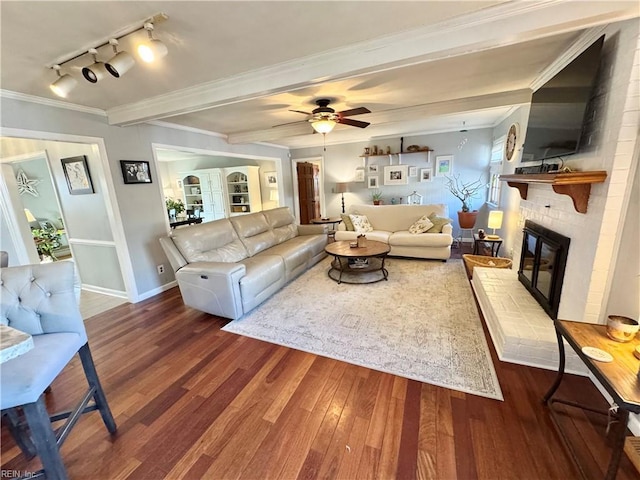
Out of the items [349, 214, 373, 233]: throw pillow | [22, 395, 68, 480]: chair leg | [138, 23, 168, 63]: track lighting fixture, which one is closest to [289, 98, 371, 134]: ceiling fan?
[138, 23, 168, 63]: track lighting fixture

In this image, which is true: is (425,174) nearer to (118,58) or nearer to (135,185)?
(135,185)

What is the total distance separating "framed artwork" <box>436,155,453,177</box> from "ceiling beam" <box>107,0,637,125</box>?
13.7 feet

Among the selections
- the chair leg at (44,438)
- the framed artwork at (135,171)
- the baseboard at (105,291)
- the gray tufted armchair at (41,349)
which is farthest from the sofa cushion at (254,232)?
the chair leg at (44,438)

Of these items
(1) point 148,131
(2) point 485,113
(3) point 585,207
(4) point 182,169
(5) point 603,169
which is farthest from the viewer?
(4) point 182,169

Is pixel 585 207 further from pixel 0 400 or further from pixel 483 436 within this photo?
pixel 0 400

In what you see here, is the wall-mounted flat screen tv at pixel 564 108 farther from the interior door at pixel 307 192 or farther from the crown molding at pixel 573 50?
the interior door at pixel 307 192

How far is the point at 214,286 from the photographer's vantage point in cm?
269

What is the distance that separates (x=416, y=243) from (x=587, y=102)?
2810 millimetres

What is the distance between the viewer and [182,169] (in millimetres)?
7488

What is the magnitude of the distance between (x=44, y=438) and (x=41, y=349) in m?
0.36

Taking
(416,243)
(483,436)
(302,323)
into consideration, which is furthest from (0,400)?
(416,243)

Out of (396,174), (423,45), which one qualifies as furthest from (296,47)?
(396,174)

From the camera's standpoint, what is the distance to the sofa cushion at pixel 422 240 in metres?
4.19

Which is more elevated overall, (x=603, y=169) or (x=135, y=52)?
(x=135, y=52)
